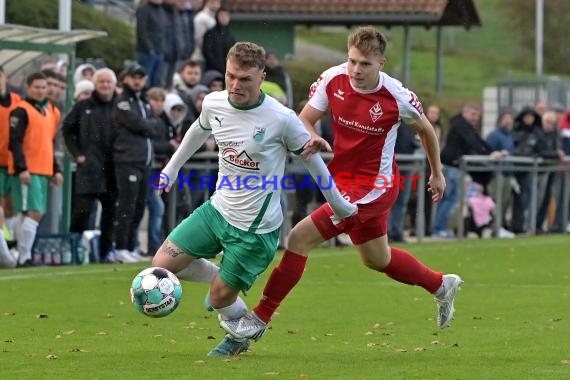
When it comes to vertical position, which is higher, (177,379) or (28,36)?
(28,36)

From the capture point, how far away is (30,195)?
1684 cm

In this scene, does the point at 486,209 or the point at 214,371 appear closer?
the point at 214,371

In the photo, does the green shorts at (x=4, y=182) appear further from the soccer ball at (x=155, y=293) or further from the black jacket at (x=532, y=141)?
the black jacket at (x=532, y=141)

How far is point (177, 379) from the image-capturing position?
8609mm

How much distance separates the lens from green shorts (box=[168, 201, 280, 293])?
31.7 ft

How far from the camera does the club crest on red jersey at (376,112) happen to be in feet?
34.7

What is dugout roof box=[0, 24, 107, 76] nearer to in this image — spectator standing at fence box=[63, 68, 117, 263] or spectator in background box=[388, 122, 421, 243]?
spectator standing at fence box=[63, 68, 117, 263]

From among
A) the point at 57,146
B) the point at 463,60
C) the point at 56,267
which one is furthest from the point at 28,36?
the point at 463,60

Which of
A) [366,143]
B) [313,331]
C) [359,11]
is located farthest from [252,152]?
[359,11]

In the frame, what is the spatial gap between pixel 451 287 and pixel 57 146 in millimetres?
8222

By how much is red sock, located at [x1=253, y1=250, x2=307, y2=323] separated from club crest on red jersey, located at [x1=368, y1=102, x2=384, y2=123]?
1199 millimetres

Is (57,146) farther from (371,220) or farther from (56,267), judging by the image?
(371,220)

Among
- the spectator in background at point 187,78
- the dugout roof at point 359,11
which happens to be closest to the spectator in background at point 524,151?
the spectator in background at point 187,78

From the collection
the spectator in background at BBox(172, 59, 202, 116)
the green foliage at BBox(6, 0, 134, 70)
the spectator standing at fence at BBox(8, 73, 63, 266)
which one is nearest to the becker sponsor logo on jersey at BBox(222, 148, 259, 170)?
the spectator standing at fence at BBox(8, 73, 63, 266)
